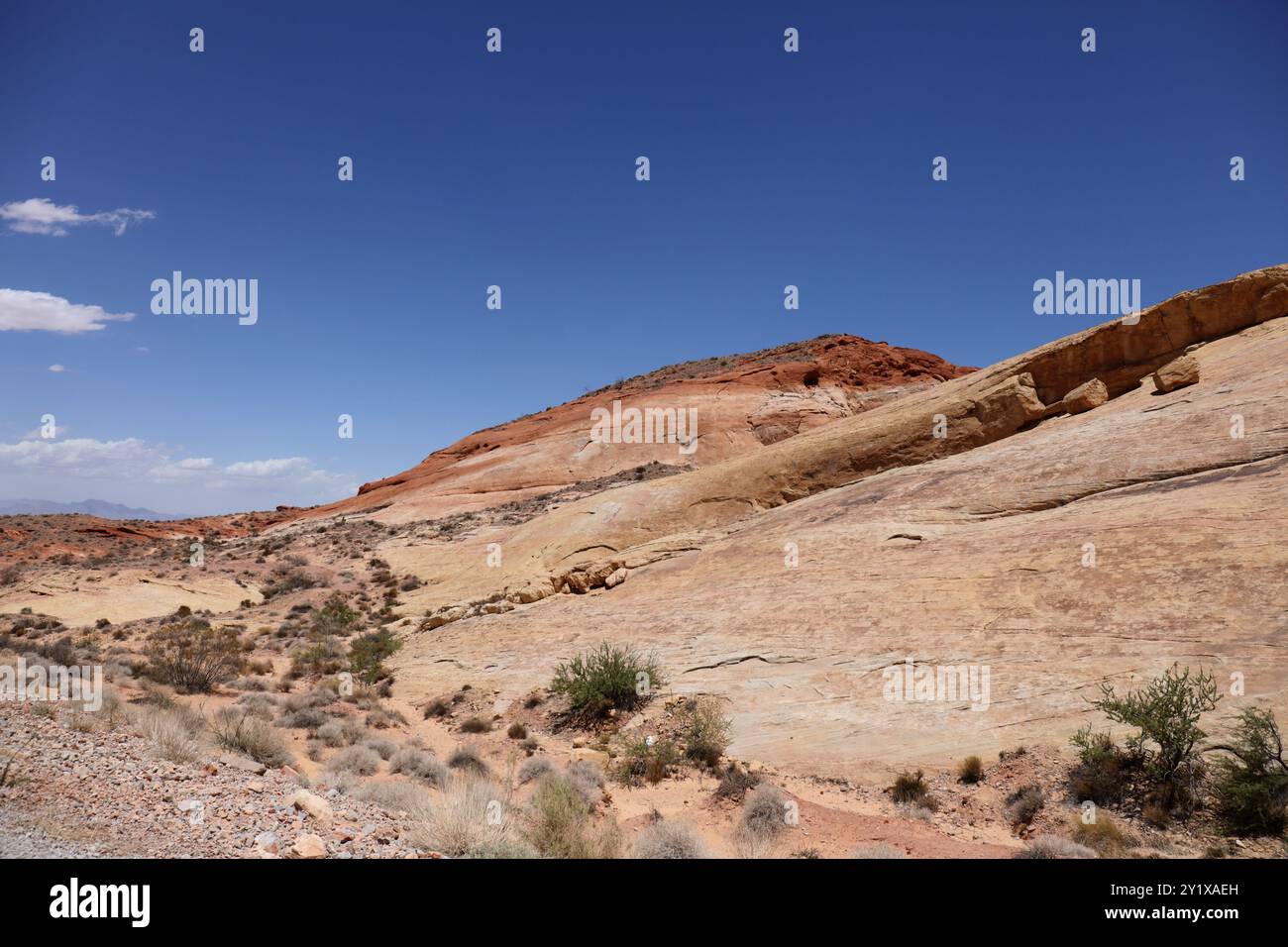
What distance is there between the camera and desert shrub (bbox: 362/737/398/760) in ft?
35.0

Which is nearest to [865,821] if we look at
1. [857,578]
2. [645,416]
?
[857,578]

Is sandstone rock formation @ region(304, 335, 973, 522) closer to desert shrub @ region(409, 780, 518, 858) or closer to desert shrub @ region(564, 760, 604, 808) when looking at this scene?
desert shrub @ region(564, 760, 604, 808)

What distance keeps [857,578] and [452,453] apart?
184ft

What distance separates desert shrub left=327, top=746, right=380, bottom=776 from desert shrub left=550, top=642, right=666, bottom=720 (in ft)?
11.8

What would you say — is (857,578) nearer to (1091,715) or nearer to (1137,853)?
(1091,715)

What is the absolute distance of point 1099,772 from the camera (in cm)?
750

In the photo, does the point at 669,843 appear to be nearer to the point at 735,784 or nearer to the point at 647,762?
the point at 735,784

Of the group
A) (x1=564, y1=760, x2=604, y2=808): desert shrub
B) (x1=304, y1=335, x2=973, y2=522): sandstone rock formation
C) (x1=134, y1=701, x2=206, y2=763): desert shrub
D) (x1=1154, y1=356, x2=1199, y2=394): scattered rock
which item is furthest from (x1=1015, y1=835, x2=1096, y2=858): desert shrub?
(x1=304, y1=335, x2=973, y2=522): sandstone rock formation

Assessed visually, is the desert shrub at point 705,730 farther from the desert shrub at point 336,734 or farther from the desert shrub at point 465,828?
the desert shrub at point 336,734

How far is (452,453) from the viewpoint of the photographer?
64.3 metres

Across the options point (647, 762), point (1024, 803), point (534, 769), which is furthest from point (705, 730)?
point (1024, 803)

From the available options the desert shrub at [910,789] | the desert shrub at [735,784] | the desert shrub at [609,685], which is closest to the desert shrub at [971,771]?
the desert shrub at [910,789]

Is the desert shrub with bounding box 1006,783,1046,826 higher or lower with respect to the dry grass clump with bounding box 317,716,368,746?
higher
